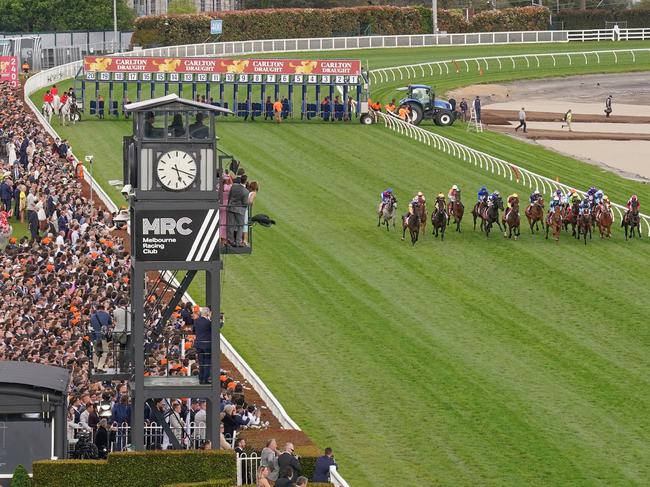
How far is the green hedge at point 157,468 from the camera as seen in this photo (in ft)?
75.4

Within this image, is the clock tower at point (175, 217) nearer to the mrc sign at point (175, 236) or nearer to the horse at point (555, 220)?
the mrc sign at point (175, 236)

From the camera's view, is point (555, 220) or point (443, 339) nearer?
point (443, 339)

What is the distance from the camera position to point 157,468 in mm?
23109

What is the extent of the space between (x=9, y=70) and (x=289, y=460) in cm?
4966

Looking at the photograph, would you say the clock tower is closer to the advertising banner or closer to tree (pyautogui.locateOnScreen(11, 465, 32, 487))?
tree (pyautogui.locateOnScreen(11, 465, 32, 487))

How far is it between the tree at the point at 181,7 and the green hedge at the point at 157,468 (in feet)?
337

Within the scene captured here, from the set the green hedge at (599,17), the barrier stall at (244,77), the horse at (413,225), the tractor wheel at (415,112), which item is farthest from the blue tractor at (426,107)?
the green hedge at (599,17)

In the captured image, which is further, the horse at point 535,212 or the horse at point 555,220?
the horse at point 535,212

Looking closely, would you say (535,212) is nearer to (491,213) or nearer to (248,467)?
(491,213)

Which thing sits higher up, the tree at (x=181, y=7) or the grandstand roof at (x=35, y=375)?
the tree at (x=181, y=7)

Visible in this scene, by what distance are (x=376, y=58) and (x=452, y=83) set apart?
9965mm

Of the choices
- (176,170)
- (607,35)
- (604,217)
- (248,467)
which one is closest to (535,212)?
(604,217)

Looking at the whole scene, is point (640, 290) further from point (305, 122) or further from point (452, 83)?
point (452, 83)

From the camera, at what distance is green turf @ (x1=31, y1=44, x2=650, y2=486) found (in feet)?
89.8
